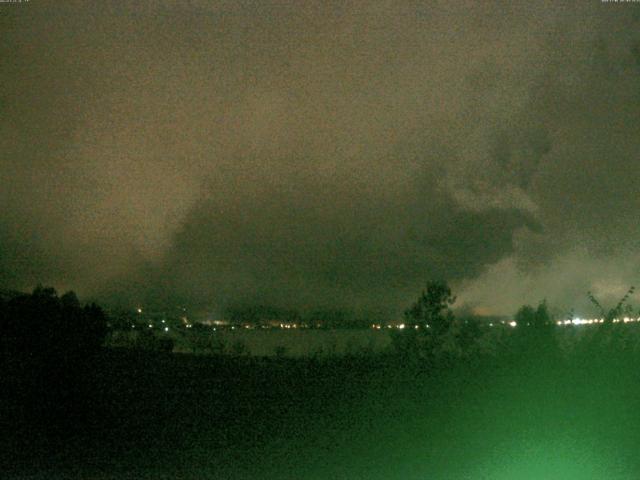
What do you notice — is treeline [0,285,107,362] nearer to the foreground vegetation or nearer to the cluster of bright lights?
the foreground vegetation

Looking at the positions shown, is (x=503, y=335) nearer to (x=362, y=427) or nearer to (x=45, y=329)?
(x=362, y=427)

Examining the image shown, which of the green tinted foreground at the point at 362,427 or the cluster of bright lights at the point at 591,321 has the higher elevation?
the cluster of bright lights at the point at 591,321

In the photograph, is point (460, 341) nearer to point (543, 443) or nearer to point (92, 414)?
point (543, 443)

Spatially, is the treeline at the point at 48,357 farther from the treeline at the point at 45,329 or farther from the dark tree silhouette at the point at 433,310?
the dark tree silhouette at the point at 433,310

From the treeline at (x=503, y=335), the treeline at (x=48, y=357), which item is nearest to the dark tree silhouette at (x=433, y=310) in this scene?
the treeline at (x=503, y=335)

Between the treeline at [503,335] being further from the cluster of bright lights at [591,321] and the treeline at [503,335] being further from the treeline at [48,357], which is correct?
the treeline at [48,357]

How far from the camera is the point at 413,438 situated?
10602mm

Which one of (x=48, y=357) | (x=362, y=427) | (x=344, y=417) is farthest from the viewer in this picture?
(x=344, y=417)

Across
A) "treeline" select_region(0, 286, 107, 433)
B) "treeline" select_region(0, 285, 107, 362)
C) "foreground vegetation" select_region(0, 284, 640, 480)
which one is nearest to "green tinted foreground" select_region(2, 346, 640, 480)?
"foreground vegetation" select_region(0, 284, 640, 480)

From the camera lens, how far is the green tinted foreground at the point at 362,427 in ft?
30.2

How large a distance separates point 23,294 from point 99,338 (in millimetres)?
1376

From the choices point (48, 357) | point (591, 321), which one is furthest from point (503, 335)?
point (48, 357)

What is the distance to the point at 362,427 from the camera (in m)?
11.2

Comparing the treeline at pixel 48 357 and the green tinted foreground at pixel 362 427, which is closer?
the green tinted foreground at pixel 362 427
